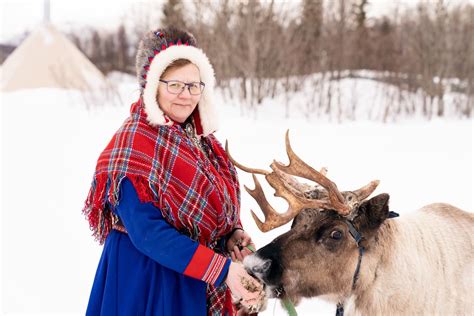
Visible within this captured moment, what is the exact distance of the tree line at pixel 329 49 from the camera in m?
12.5

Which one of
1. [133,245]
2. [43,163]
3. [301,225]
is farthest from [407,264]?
[43,163]

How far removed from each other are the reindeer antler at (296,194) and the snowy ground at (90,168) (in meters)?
0.90

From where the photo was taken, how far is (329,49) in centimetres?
Answer: 1341

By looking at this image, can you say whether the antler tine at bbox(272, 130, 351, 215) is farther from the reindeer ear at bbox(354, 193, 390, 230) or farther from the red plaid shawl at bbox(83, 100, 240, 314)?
the red plaid shawl at bbox(83, 100, 240, 314)

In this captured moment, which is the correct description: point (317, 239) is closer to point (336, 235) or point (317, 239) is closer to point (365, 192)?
point (336, 235)

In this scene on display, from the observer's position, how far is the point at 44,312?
4492mm

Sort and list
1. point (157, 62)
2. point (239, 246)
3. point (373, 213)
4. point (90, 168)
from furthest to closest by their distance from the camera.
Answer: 1. point (90, 168)
2. point (239, 246)
3. point (373, 213)
4. point (157, 62)

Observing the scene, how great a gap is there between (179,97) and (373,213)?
3.44 feet

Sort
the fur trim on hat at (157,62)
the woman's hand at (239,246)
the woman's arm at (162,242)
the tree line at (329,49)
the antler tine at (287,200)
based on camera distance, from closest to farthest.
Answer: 1. the woman's arm at (162,242)
2. the fur trim on hat at (157,62)
3. the antler tine at (287,200)
4. the woman's hand at (239,246)
5. the tree line at (329,49)

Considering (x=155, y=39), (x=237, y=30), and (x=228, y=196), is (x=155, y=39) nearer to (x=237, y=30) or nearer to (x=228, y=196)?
(x=228, y=196)

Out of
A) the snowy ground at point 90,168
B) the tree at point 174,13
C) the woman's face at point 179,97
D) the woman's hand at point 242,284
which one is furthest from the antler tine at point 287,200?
the tree at point 174,13

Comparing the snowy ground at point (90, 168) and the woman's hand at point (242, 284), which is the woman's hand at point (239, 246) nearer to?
the woman's hand at point (242, 284)

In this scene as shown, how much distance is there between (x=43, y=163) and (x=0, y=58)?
44.8 feet

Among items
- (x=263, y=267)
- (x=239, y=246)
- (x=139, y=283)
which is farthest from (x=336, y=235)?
(x=139, y=283)
